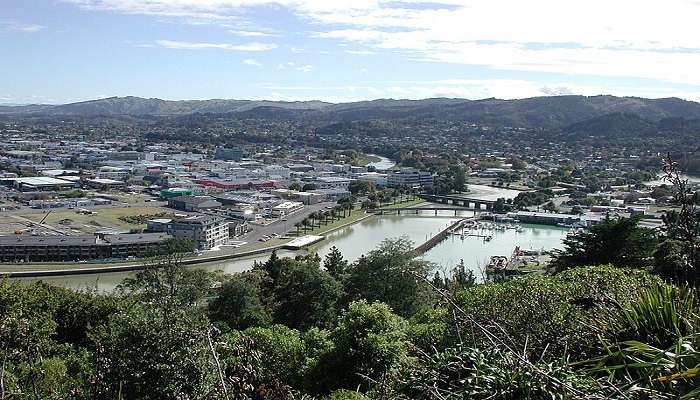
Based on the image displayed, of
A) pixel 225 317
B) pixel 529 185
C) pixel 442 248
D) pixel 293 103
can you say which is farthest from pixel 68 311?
pixel 293 103

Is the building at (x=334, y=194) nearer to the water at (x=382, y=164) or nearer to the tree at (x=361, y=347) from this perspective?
the water at (x=382, y=164)

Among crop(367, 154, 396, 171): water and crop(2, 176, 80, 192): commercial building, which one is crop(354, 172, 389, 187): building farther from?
crop(2, 176, 80, 192): commercial building

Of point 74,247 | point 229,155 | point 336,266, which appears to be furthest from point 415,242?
point 229,155

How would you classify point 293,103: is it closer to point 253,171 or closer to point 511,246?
point 253,171

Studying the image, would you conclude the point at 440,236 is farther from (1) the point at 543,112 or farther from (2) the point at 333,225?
(1) the point at 543,112

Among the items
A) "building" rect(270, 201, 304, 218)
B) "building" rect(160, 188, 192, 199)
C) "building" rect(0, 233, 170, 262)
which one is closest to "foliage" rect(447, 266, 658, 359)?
"building" rect(0, 233, 170, 262)
